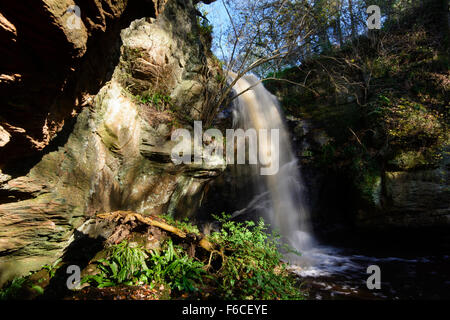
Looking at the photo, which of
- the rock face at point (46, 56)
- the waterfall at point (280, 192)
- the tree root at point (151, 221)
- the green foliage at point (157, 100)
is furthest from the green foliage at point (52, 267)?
the waterfall at point (280, 192)

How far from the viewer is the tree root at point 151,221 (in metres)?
3.54

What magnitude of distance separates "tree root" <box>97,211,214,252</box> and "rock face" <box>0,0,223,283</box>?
0.26m

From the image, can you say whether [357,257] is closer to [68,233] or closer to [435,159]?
[435,159]

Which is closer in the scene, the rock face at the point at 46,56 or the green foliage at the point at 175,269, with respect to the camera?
the rock face at the point at 46,56

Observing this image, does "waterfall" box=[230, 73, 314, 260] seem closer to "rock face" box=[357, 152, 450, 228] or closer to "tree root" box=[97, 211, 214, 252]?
"rock face" box=[357, 152, 450, 228]

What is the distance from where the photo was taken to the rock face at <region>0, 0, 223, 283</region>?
2.64m

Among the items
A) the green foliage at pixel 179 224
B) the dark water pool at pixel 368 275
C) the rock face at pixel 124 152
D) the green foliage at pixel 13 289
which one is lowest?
the dark water pool at pixel 368 275

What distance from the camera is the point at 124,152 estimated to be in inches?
161

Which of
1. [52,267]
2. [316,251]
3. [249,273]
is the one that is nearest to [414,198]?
[316,251]

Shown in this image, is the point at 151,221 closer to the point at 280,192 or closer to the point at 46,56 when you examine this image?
the point at 46,56

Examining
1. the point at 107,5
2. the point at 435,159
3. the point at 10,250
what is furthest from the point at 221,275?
the point at 435,159

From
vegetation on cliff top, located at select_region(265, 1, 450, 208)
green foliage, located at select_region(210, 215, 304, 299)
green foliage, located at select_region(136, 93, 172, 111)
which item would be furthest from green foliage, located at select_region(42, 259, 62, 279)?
vegetation on cliff top, located at select_region(265, 1, 450, 208)

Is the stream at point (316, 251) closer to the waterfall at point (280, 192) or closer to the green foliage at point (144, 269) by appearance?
the waterfall at point (280, 192)

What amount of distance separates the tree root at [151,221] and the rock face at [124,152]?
0.26 meters
